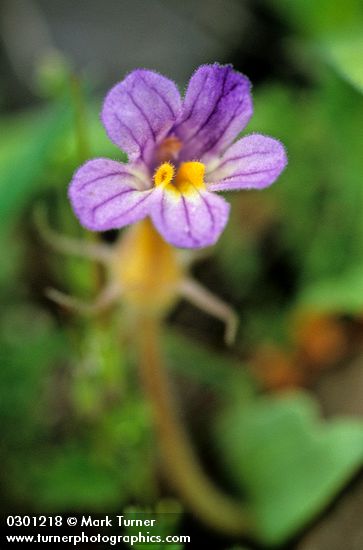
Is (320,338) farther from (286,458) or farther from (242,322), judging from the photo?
(286,458)

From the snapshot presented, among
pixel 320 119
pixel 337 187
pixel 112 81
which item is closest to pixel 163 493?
pixel 337 187

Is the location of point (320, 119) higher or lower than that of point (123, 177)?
higher

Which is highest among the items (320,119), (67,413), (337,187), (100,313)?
(320,119)

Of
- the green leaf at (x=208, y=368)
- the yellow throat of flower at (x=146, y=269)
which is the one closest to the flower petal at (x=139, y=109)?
the yellow throat of flower at (x=146, y=269)

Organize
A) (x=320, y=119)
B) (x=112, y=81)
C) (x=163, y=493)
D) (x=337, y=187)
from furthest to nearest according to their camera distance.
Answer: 1. (x=112, y=81)
2. (x=320, y=119)
3. (x=337, y=187)
4. (x=163, y=493)

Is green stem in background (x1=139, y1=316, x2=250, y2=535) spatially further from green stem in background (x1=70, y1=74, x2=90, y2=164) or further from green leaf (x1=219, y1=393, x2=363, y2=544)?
green stem in background (x1=70, y1=74, x2=90, y2=164)

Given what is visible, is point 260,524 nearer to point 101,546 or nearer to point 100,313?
point 101,546
